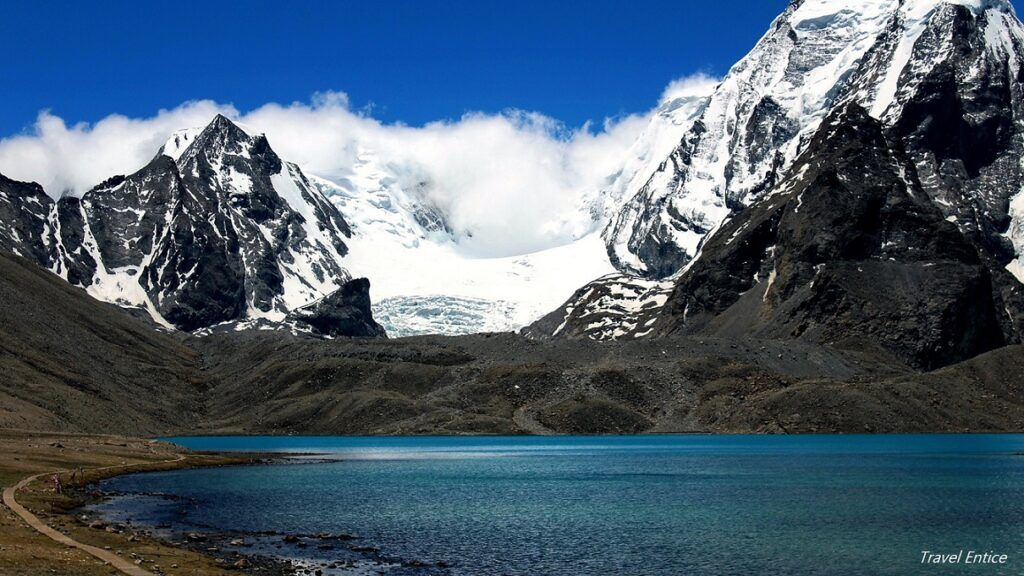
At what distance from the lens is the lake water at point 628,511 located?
A: 217 ft

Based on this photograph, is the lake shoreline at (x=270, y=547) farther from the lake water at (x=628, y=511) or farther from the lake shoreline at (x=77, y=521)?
the lake water at (x=628, y=511)

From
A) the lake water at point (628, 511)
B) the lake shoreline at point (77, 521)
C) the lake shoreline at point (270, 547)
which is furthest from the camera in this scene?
the lake water at point (628, 511)

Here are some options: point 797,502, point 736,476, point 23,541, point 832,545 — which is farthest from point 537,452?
point 23,541

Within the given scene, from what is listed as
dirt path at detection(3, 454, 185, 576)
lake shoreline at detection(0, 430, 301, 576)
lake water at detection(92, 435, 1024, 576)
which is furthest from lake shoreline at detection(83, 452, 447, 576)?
dirt path at detection(3, 454, 185, 576)

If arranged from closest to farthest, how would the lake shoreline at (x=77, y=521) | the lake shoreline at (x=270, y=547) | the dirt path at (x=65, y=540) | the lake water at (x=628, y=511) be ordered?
the dirt path at (x=65, y=540), the lake shoreline at (x=77, y=521), the lake shoreline at (x=270, y=547), the lake water at (x=628, y=511)

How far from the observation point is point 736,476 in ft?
413

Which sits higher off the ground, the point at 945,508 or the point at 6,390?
the point at 6,390

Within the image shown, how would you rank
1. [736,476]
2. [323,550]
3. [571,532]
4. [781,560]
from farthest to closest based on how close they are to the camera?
[736,476], [571,532], [323,550], [781,560]

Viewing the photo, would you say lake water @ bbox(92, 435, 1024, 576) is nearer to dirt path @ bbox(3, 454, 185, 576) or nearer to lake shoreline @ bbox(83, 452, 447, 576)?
lake shoreline @ bbox(83, 452, 447, 576)

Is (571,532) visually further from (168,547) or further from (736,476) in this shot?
(736,476)

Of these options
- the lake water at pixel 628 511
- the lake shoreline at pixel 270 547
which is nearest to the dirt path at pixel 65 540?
the lake shoreline at pixel 270 547

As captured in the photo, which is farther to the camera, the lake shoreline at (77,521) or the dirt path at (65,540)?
the lake shoreline at (77,521)

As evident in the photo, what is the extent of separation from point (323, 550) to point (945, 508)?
49.9 m

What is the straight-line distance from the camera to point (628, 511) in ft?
300
